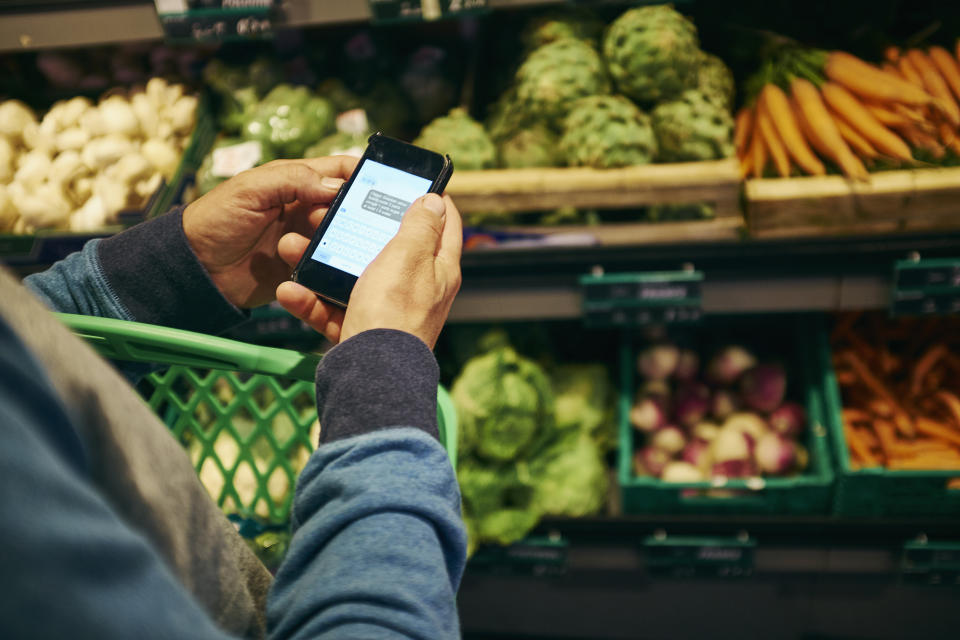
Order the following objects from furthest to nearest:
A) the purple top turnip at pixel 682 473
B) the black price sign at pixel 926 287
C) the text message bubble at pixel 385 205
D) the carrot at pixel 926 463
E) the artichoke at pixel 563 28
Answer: the artichoke at pixel 563 28 < the purple top turnip at pixel 682 473 < the carrot at pixel 926 463 < the black price sign at pixel 926 287 < the text message bubble at pixel 385 205

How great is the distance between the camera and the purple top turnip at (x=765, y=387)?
4.75 ft

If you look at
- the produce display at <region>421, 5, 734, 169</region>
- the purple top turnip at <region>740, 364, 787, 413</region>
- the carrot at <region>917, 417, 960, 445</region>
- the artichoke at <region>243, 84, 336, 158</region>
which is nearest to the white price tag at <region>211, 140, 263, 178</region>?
the artichoke at <region>243, 84, 336, 158</region>

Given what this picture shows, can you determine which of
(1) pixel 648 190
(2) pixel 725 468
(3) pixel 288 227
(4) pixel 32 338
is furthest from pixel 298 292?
(2) pixel 725 468

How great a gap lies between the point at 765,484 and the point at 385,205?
35.7 inches

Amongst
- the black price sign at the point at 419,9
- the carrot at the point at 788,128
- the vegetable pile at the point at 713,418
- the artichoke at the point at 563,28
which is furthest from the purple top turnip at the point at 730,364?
the black price sign at the point at 419,9

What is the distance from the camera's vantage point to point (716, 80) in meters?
1.40

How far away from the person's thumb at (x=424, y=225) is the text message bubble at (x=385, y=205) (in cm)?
9

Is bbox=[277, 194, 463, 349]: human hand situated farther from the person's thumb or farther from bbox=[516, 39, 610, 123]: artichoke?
bbox=[516, 39, 610, 123]: artichoke

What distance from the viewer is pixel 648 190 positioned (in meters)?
1.21

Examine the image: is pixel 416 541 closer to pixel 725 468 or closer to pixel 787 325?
pixel 725 468

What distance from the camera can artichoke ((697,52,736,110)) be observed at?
136cm

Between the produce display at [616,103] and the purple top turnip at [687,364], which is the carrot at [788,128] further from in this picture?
the purple top turnip at [687,364]

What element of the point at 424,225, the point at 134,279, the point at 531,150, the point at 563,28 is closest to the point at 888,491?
the point at 531,150

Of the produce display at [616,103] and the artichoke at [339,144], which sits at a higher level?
the produce display at [616,103]
